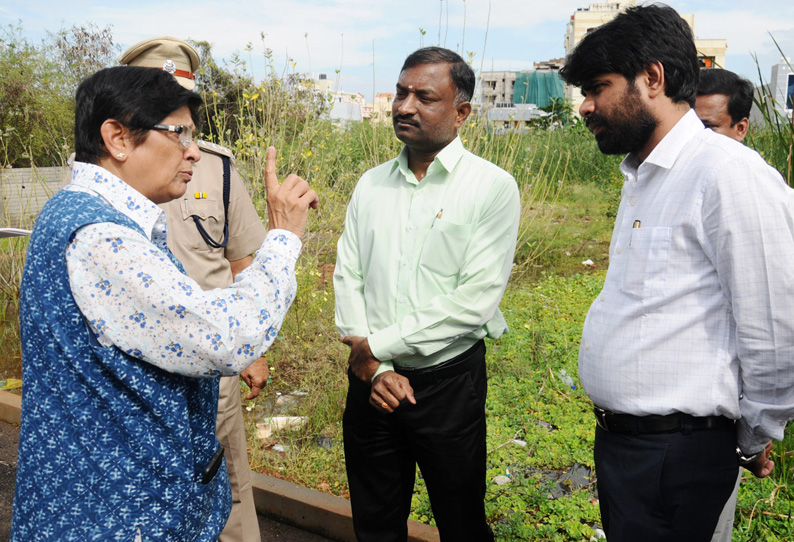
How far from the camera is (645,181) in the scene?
80.0 inches

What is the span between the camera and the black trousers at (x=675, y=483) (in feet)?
6.03

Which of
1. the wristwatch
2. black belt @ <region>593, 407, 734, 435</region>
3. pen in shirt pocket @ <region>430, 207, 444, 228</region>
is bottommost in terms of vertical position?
the wristwatch

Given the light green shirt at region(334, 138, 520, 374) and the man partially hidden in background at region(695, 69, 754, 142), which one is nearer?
the light green shirt at region(334, 138, 520, 374)

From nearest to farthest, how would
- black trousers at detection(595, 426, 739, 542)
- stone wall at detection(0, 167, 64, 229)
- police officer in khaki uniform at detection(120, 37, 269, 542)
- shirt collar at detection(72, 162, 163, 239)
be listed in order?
shirt collar at detection(72, 162, 163, 239), black trousers at detection(595, 426, 739, 542), police officer in khaki uniform at detection(120, 37, 269, 542), stone wall at detection(0, 167, 64, 229)

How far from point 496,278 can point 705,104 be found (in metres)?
1.24

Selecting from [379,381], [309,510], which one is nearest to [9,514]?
[309,510]

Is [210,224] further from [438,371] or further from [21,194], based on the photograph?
[21,194]

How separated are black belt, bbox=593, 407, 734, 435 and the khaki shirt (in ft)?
5.83

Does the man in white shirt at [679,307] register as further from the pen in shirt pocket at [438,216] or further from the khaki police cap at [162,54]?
the khaki police cap at [162,54]

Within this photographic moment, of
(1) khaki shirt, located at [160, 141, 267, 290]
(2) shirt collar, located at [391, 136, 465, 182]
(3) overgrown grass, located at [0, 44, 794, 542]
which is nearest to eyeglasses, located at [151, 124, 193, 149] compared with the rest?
(1) khaki shirt, located at [160, 141, 267, 290]

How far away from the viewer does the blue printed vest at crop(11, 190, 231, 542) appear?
153 centimetres

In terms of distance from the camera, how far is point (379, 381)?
8.26 feet

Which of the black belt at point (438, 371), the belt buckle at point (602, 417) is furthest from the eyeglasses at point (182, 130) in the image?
the belt buckle at point (602, 417)

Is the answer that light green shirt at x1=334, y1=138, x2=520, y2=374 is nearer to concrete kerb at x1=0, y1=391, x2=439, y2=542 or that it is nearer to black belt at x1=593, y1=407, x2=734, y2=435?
black belt at x1=593, y1=407, x2=734, y2=435
